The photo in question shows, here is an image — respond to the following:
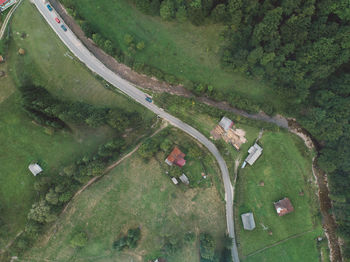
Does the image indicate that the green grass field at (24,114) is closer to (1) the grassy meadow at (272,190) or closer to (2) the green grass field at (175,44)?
(2) the green grass field at (175,44)

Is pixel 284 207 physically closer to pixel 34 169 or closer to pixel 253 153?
pixel 253 153

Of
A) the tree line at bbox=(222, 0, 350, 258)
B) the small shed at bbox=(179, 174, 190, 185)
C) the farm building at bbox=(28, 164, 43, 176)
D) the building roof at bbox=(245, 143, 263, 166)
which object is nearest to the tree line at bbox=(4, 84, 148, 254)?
the farm building at bbox=(28, 164, 43, 176)

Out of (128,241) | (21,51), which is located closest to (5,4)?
(21,51)

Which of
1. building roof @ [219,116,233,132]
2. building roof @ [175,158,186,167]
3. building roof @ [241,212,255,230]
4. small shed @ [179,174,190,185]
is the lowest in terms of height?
building roof @ [241,212,255,230]

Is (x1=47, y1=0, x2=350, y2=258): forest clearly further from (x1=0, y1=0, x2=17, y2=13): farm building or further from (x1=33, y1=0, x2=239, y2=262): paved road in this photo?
(x1=0, y1=0, x2=17, y2=13): farm building

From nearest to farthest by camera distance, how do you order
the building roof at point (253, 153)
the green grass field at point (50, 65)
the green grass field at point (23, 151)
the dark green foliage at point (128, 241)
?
the dark green foliage at point (128, 241), the green grass field at point (23, 151), the green grass field at point (50, 65), the building roof at point (253, 153)

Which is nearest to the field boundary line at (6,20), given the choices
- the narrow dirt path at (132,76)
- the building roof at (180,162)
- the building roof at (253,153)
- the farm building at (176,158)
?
the narrow dirt path at (132,76)
